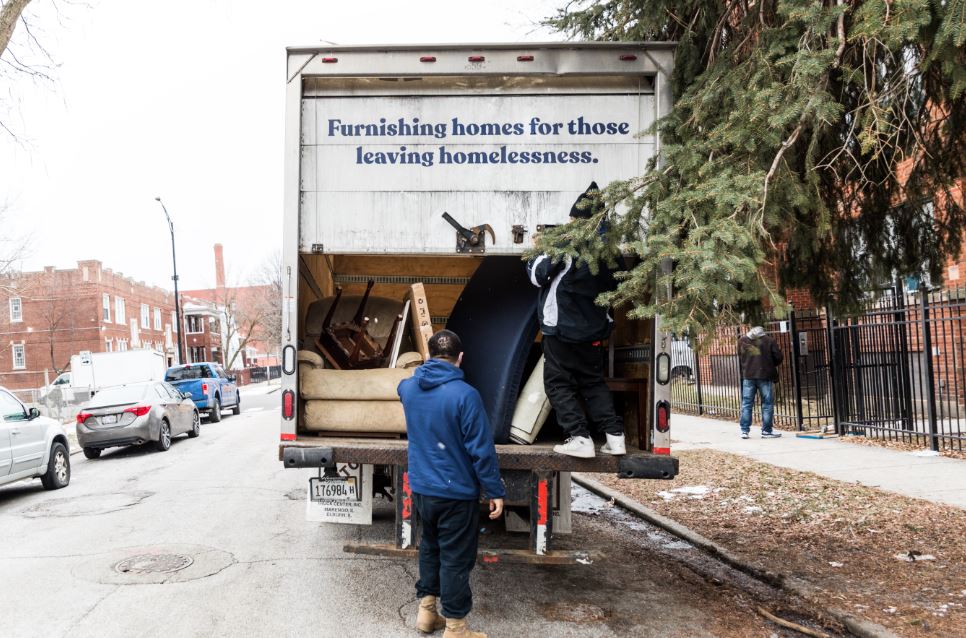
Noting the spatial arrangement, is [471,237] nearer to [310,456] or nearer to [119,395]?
[310,456]

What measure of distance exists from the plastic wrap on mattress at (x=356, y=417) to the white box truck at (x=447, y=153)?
22 cm

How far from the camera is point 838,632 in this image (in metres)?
4.57

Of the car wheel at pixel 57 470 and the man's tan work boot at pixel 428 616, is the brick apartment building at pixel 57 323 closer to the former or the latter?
the car wheel at pixel 57 470

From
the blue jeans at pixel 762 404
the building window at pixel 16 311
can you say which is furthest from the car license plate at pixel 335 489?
the building window at pixel 16 311

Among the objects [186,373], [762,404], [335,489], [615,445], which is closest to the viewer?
[615,445]

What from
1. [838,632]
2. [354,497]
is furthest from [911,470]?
[354,497]

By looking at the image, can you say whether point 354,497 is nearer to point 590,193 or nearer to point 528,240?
point 528,240

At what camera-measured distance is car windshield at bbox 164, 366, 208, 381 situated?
24016mm

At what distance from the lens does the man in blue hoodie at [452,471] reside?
4.16m

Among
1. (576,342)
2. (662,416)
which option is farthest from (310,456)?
(662,416)

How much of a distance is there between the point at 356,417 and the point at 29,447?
6.76 m

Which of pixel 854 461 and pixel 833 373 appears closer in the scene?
pixel 854 461

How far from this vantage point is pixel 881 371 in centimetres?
1193

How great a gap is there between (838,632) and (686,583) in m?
1.24
